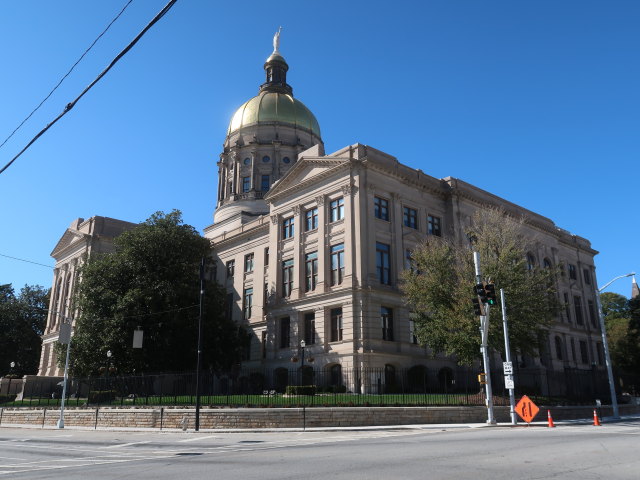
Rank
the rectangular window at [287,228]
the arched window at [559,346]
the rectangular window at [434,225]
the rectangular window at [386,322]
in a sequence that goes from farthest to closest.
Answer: the arched window at [559,346] → the rectangular window at [287,228] → the rectangular window at [434,225] → the rectangular window at [386,322]

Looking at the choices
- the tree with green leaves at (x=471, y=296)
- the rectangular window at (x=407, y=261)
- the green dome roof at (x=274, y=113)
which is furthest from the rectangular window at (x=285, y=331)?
the green dome roof at (x=274, y=113)

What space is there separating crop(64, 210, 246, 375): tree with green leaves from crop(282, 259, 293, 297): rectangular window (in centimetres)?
560

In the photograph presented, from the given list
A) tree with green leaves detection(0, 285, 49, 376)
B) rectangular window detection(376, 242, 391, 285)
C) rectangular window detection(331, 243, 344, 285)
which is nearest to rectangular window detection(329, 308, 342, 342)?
rectangular window detection(331, 243, 344, 285)

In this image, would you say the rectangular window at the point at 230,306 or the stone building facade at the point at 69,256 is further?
the stone building facade at the point at 69,256

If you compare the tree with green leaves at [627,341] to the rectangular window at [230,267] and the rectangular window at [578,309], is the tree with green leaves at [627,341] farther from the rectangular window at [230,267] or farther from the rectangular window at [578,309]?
the rectangular window at [230,267]

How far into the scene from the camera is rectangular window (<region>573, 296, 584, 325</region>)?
207 feet

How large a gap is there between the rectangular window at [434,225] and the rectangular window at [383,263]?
242 inches

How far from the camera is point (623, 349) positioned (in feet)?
207

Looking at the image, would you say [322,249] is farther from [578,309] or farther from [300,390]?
[578,309]

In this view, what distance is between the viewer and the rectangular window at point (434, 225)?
155ft

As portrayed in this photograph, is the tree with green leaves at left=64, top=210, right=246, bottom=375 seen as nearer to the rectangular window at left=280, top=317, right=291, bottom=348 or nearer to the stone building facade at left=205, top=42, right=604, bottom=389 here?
the rectangular window at left=280, top=317, right=291, bottom=348

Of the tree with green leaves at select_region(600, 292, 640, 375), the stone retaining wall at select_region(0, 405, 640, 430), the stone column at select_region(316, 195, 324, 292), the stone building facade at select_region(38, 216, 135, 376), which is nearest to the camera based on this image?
the stone retaining wall at select_region(0, 405, 640, 430)

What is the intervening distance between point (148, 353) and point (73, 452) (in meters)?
25.8

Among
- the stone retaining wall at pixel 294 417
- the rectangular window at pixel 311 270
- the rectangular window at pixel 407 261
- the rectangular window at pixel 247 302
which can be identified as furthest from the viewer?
the rectangular window at pixel 247 302
